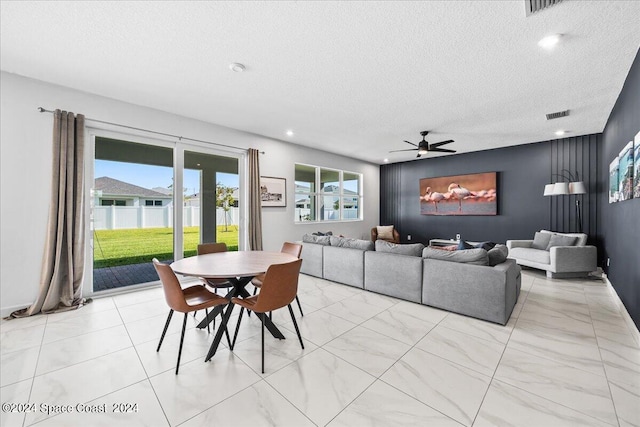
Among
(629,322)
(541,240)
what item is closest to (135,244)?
(629,322)

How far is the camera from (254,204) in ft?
16.7

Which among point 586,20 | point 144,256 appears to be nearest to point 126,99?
point 144,256

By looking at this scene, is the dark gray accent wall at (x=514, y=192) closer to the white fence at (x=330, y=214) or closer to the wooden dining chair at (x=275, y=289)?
the white fence at (x=330, y=214)

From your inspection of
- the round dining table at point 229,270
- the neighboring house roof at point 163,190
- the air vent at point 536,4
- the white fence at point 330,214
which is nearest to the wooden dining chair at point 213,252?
the round dining table at point 229,270

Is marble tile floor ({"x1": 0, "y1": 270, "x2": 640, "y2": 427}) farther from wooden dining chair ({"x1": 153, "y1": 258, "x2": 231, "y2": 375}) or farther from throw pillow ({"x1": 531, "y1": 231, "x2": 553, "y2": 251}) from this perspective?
throw pillow ({"x1": 531, "y1": 231, "x2": 553, "y2": 251})

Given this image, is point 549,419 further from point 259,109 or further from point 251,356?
point 259,109

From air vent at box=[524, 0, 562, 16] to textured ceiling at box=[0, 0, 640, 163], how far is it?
2.0 inches

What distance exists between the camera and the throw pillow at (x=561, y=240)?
4.79 metres

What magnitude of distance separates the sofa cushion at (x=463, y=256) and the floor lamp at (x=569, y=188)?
339 centimetres

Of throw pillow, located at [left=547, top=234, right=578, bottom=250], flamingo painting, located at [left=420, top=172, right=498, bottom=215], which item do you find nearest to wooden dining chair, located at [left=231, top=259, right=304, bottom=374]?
throw pillow, located at [left=547, top=234, right=578, bottom=250]

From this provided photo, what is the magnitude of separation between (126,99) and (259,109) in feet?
5.92

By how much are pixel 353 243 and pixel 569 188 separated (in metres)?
4.31

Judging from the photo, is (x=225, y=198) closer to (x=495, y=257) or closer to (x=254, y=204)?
(x=254, y=204)

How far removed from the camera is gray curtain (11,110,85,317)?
3.12 metres
